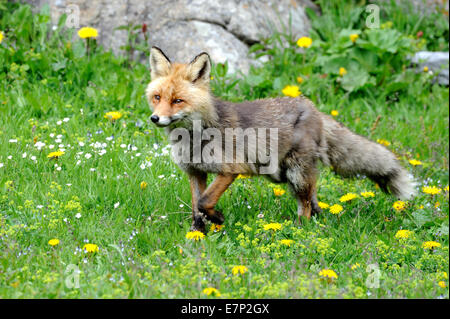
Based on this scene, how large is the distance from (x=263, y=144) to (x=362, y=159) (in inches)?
45.4

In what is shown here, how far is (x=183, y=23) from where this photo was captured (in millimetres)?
8812

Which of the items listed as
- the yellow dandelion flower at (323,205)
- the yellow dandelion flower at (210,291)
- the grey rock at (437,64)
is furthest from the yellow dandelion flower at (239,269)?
the grey rock at (437,64)

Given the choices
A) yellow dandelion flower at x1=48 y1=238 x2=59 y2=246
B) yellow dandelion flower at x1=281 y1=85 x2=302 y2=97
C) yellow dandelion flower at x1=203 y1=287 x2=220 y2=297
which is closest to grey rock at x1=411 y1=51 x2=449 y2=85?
yellow dandelion flower at x1=281 y1=85 x2=302 y2=97

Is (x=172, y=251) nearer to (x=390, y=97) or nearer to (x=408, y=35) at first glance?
(x=390, y=97)

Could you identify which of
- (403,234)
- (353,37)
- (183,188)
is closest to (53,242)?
(183,188)

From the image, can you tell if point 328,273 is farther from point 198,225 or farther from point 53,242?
point 53,242

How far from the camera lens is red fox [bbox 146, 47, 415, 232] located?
5.28 metres

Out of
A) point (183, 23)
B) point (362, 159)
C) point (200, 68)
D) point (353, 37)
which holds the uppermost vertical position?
point (200, 68)

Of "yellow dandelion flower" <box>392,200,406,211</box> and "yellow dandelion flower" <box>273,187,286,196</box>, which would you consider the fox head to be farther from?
"yellow dandelion flower" <box>392,200,406,211</box>

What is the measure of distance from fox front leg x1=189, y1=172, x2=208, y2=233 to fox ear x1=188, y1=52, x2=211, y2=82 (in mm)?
937

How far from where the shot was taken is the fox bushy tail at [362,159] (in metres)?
6.21

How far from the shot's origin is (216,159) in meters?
5.43

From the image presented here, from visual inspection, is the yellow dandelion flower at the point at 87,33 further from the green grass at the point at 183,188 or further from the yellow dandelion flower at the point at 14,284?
the yellow dandelion flower at the point at 14,284

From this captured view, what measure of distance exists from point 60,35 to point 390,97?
4.98 metres
